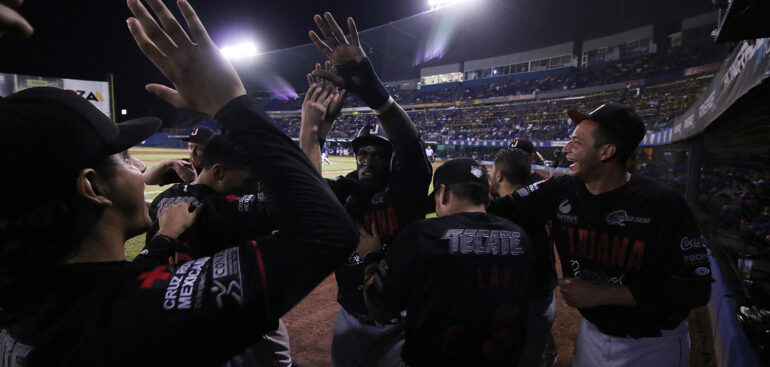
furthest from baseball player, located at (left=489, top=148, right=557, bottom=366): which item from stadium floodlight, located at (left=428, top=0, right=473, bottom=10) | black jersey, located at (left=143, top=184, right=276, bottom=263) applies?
stadium floodlight, located at (left=428, top=0, right=473, bottom=10)

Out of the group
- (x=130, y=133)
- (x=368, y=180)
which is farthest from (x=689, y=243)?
(x=130, y=133)

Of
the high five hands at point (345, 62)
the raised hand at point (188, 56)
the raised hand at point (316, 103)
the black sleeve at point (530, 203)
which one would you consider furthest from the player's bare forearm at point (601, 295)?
the raised hand at point (188, 56)

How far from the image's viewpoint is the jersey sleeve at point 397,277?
185 centimetres

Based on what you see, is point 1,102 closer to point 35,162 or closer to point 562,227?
point 35,162

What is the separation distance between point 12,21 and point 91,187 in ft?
1.41

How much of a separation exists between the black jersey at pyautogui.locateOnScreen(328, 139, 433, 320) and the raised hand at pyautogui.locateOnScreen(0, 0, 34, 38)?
1.87 metres

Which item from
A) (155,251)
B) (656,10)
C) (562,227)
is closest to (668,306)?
(562,227)

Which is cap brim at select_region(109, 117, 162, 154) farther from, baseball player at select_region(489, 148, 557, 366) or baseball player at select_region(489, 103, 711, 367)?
baseball player at select_region(489, 148, 557, 366)

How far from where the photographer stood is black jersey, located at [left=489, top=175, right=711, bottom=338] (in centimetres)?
211

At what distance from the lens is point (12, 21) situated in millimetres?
769

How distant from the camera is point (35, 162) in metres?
0.83

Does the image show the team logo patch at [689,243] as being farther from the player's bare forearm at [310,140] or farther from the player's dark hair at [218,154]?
the player's dark hair at [218,154]

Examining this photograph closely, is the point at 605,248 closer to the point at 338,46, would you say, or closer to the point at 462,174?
the point at 462,174

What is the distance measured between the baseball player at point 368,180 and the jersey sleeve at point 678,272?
1557 millimetres
